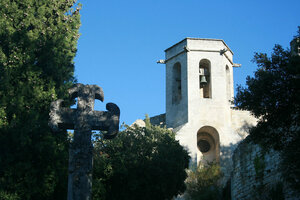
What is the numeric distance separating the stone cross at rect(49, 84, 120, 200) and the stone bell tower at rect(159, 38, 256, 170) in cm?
2180

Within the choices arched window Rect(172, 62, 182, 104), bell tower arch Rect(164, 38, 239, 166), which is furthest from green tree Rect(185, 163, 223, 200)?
arched window Rect(172, 62, 182, 104)

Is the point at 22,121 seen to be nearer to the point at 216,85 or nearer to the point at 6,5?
the point at 6,5

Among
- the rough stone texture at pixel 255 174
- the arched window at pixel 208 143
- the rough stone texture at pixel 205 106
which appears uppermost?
the rough stone texture at pixel 205 106

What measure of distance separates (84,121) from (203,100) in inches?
945

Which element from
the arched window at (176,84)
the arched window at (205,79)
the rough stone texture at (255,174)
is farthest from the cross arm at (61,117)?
the arched window at (205,79)

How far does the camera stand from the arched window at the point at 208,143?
3152 centimetres

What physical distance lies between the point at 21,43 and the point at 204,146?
19569 millimetres

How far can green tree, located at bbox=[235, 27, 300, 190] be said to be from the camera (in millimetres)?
10562

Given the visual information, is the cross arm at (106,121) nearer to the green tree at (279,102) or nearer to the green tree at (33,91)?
the green tree at (279,102)

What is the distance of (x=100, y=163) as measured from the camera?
56.7ft

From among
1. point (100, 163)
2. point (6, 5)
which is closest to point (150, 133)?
point (100, 163)

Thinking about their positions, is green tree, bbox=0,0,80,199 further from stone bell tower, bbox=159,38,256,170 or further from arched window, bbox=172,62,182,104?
arched window, bbox=172,62,182,104

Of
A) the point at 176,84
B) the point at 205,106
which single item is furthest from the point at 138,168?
the point at 176,84

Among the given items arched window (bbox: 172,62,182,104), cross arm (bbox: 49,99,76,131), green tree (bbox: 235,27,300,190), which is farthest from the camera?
arched window (bbox: 172,62,182,104)
